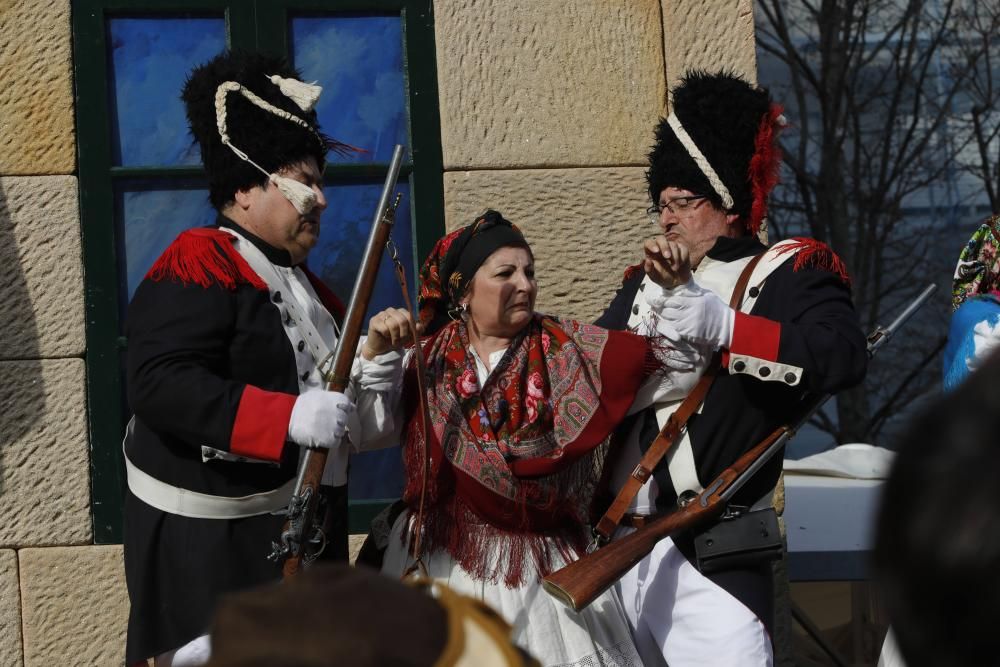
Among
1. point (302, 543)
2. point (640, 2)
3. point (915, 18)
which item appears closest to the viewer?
point (302, 543)

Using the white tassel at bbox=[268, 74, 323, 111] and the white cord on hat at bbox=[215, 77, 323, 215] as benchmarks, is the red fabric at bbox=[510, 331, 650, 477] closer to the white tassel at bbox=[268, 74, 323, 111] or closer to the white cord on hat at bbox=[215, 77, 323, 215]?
the white cord on hat at bbox=[215, 77, 323, 215]

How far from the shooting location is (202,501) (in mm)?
3324

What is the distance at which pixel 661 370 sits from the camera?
3434 millimetres

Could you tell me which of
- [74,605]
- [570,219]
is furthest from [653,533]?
[74,605]

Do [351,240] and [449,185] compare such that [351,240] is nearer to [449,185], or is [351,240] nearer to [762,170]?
[449,185]

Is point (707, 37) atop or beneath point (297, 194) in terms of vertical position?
atop

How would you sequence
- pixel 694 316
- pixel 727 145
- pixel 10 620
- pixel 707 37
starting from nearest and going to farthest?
pixel 694 316
pixel 727 145
pixel 10 620
pixel 707 37

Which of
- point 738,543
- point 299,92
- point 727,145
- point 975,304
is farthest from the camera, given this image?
point 975,304

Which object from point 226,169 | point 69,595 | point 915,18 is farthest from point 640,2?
point 915,18

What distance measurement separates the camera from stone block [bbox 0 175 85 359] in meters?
4.32

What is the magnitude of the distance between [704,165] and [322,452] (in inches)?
49.4

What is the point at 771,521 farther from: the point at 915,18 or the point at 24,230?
the point at 915,18

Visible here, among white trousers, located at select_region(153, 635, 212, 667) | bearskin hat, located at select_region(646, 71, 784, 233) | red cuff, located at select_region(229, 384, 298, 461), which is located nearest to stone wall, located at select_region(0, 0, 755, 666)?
bearskin hat, located at select_region(646, 71, 784, 233)

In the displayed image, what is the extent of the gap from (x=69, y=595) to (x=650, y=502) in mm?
1905
